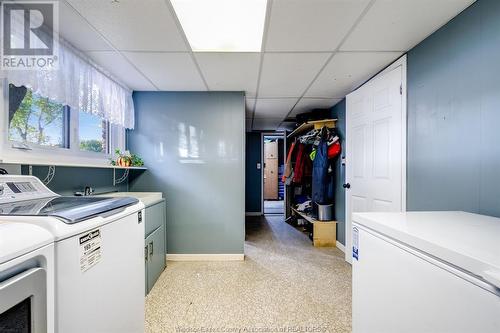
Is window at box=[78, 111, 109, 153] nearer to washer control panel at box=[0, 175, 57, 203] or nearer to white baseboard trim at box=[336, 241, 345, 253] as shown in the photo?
washer control panel at box=[0, 175, 57, 203]

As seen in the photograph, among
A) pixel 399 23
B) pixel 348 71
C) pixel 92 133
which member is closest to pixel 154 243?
pixel 92 133

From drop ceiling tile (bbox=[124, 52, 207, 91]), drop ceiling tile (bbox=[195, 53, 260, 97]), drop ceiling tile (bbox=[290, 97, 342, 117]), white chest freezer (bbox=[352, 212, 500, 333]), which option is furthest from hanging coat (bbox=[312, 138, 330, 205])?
white chest freezer (bbox=[352, 212, 500, 333])

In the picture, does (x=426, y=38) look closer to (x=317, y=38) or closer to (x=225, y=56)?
(x=317, y=38)

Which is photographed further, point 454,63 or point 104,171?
point 104,171

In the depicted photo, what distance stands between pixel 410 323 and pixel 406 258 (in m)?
0.22

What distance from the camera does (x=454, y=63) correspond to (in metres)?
1.34

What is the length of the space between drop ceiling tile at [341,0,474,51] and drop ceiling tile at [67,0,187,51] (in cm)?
126

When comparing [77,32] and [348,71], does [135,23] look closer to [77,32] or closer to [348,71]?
[77,32]

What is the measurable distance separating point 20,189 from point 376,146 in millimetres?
2649

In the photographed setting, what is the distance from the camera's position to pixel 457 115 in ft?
4.34

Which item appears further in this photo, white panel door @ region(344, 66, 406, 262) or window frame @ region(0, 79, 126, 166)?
white panel door @ region(344, 66, 406, 262)

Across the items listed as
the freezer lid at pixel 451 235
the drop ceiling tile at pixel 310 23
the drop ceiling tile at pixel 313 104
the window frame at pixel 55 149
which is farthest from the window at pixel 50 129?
the drop ceiling tile at pixel 313 104

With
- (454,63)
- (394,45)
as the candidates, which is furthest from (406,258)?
(394,45)

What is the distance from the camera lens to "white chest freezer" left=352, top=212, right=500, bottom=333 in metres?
0.58
